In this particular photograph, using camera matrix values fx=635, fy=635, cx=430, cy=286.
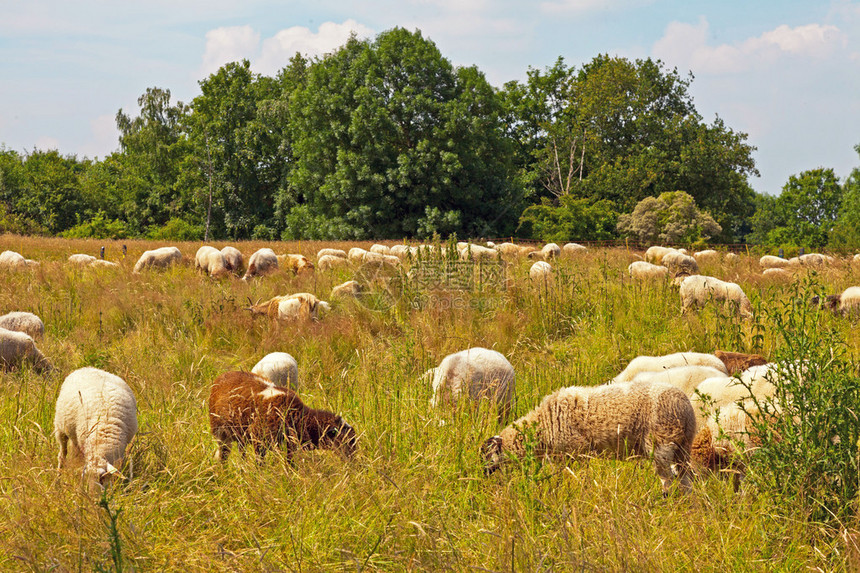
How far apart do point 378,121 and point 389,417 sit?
31976mm

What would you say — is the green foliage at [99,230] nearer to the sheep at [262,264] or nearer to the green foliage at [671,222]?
the sheep at [262,264]

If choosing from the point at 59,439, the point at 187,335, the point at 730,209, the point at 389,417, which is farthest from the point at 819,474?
the point at 730,209

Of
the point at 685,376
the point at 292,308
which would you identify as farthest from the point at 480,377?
the point at 292,308

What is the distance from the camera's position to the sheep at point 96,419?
4.41 m

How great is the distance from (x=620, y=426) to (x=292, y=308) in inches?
260

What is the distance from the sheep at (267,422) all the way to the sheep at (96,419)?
0.64 m

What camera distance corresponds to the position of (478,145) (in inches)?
1400

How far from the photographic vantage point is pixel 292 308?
1022cm

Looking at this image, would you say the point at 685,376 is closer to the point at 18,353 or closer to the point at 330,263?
the point at 18,353

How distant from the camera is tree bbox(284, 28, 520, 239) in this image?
114ft

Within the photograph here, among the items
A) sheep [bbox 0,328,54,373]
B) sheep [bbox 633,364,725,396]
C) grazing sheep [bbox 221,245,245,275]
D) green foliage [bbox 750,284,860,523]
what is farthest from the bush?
green foliage [bbox 750,284,860,523]

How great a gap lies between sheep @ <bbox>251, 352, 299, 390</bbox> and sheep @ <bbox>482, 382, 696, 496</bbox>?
8.80ft

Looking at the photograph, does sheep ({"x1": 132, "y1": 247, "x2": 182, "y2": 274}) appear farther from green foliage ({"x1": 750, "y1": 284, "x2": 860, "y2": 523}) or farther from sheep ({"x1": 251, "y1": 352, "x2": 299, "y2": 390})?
green foliage ({"x1": 750, "y1": 284, "x2": 860, "y2": 523})

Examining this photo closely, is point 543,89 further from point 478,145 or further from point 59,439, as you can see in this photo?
point 59,439
